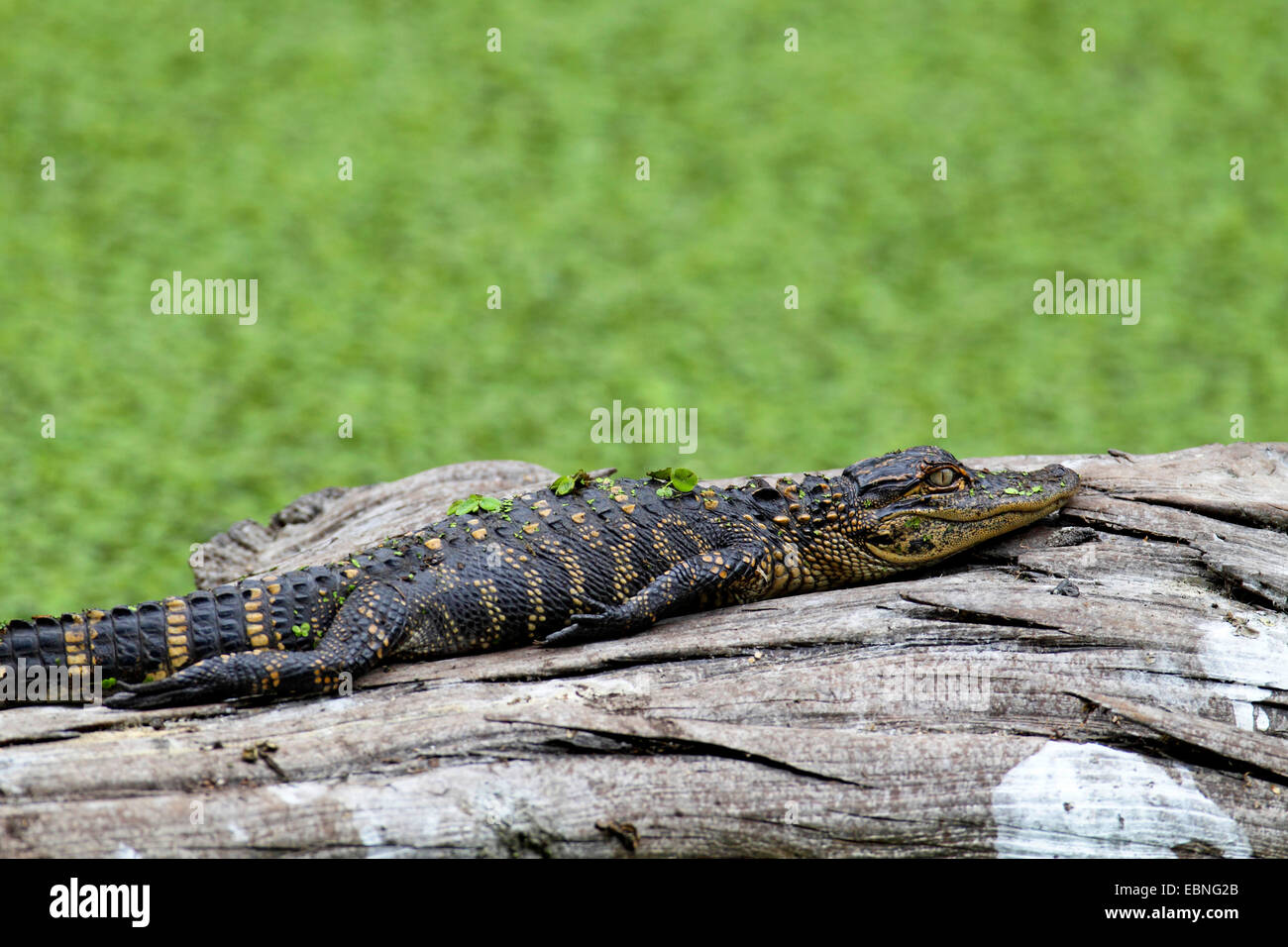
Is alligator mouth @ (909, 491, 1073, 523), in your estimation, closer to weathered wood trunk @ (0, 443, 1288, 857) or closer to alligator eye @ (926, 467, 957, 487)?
alligator eye @ (926, 467, 957, 487)

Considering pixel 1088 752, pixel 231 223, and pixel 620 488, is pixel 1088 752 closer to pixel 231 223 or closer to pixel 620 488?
pixel 620 488

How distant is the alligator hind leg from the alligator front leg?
22.8 inches

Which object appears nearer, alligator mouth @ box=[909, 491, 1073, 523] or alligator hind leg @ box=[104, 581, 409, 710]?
alligator hind leg @ box=[104, 581, 409, 710]

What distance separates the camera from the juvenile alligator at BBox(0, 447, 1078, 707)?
3912 millimetres

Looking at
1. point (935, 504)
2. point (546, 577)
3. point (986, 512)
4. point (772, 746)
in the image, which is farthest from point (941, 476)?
point (546, 577)

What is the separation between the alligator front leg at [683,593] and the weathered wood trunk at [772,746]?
0.22 ft

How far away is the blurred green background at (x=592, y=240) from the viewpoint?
740 centimetres

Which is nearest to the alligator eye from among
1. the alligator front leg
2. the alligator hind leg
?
the alligator front leg

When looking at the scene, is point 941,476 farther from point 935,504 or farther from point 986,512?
point 986,512

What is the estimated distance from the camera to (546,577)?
4254mm

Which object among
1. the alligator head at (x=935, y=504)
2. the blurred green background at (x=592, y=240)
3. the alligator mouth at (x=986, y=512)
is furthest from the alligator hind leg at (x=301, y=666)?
the blurred green background at (x=592, y=240)

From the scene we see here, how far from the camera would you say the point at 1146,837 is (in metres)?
3.64

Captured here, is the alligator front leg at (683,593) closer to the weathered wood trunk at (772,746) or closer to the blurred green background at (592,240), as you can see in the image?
the weathered wood trunk at (772,746)

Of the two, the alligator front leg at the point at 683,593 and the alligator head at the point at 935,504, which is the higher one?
the alligator head at the point at 935,504
